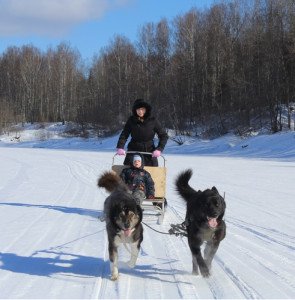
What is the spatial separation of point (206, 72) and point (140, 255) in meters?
38.6

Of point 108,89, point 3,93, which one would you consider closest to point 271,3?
point 108,89

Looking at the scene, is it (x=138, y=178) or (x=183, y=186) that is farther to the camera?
(x=138, y=178)

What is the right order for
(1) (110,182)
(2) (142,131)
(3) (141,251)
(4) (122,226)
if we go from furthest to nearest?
(2) (142,131), (1) (110,182), (3) (141,251), (4) (122,226)

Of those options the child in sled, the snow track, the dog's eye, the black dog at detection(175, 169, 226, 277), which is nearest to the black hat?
the child in sled

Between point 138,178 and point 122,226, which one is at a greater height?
point 138,178

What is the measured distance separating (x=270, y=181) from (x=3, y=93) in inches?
2535

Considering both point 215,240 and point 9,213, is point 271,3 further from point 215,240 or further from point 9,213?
point 215,240

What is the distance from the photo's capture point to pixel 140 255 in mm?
5777

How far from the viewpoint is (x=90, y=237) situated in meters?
6.80

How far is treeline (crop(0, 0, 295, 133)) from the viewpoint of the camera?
119 feet

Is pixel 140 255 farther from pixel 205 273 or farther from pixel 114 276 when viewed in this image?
pixel 205 273

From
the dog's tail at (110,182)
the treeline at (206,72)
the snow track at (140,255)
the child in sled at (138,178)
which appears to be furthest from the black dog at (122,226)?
the treeline at (206,72)

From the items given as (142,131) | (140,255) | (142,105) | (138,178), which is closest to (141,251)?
(140,255)

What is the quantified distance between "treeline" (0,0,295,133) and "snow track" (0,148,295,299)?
89.7ft
